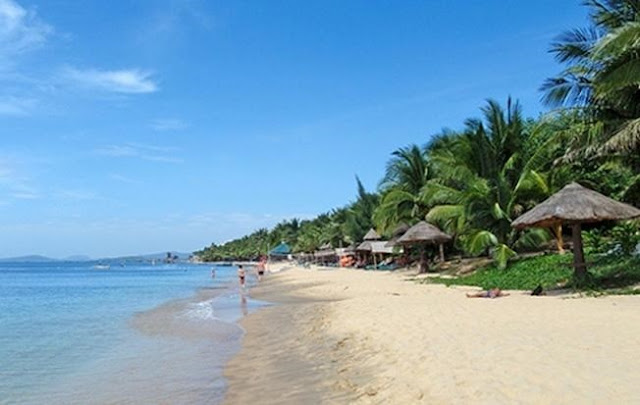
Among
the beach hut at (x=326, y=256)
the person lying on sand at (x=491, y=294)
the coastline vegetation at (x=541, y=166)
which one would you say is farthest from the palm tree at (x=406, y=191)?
the beach hut at (x=326, y=256)

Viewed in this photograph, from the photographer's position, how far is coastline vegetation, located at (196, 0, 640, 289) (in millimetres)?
12453

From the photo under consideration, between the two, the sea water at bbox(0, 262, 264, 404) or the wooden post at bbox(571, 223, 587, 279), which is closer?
the sea water at bbox(0, 262, 264, 404)

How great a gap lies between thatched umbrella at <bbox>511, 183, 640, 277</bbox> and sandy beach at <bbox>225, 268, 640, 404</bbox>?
158 cm

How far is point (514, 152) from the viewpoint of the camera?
68.9 feet

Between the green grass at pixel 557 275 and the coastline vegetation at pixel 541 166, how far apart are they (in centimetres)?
6

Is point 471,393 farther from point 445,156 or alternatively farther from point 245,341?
point 445,156

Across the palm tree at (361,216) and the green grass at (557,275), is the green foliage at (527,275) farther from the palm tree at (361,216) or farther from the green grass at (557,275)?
the palm tree at (361,216)

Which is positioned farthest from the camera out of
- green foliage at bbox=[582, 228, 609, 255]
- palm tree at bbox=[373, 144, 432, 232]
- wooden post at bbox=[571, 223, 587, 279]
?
palm tree at bbox=[373, 144, 432, 232]

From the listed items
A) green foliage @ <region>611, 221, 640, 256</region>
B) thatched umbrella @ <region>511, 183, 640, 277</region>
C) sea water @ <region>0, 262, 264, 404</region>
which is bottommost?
sea water @ <region>0, 262, 264, 404</region>

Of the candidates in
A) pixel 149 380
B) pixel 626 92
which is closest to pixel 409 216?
pixel 626 92

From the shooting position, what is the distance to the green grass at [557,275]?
39.1 feet

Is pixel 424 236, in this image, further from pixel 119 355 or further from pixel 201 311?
pixel 119 355

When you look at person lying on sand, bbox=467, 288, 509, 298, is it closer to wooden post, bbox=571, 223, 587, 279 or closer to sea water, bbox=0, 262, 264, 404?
wooden post, bbox=571, 223, 587, 279

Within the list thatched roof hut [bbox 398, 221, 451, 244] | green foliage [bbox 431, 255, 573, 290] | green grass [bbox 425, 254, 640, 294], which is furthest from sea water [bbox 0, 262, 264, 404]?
thatched roof hut [bbox 398, 221, 451, 244]
